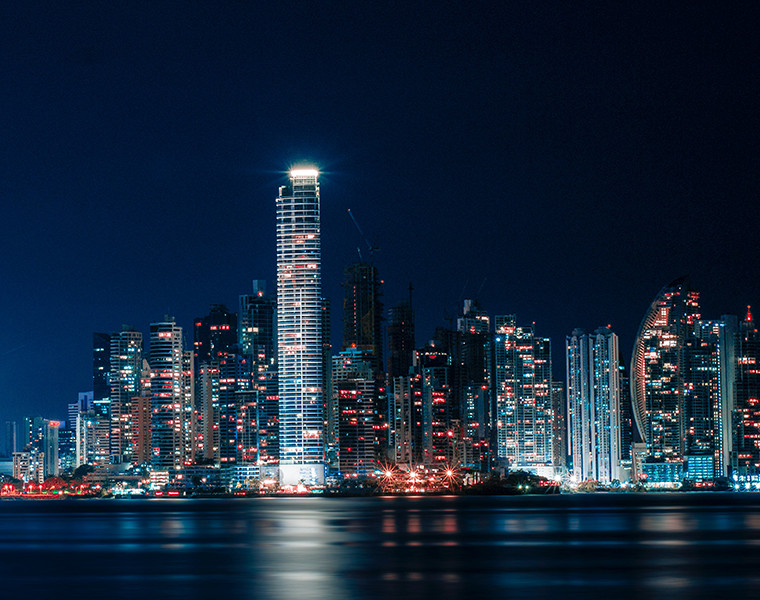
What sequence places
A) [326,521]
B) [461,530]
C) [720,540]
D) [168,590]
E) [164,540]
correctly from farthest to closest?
[326,521]
[461,530]
[164,540]
[720,540]
[168,590]

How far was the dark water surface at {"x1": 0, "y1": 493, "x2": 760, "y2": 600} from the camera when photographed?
6138 cm

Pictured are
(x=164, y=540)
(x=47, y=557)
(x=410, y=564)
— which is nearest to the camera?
(x=410, y=564)

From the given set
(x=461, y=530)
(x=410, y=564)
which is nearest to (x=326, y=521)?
(x=461, y=530)

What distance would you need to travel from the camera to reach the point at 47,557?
88250 millimetres

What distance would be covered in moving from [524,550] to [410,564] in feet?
48.7

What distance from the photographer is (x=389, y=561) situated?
80062 mm

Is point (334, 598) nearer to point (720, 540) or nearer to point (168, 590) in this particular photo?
point (168, 590)

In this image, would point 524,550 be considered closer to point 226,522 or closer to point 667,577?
point 667,577

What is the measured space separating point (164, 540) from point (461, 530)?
30.7 meters

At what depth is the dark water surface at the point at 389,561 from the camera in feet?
201

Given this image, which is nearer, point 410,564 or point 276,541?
point 410,564

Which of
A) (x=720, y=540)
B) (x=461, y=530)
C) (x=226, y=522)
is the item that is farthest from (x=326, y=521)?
(x=720, y=540)

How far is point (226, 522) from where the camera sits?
15025cm

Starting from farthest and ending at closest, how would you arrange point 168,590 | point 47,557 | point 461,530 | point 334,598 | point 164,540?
point 461,530 < point 164,540 < point 47,557 < point 168,590 < point 334,598
